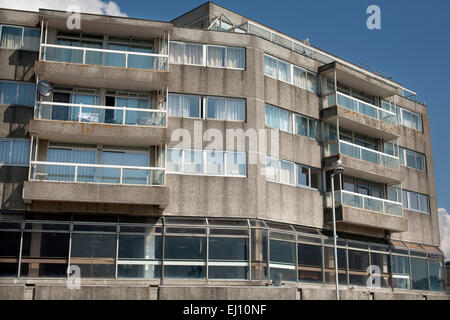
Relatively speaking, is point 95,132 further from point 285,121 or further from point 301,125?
point 301,125

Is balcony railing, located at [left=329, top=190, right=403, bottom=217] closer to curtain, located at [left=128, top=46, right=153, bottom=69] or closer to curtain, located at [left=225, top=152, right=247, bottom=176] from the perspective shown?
curtain, located at [left=225, top=152, right=247, bottom=176]

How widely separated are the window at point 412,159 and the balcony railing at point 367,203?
4639 millimetres

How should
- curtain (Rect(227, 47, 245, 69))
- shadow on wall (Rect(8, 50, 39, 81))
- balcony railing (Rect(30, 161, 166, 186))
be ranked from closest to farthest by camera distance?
balcony railing (Rect(30, 161, 166, 186)), shadow on wall (Rect(8, 50, 39, 81)), curtain (Rect(227, 47, 245, 69))

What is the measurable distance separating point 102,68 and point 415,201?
74.0ft

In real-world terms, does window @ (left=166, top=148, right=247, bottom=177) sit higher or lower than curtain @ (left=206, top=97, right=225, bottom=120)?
lower

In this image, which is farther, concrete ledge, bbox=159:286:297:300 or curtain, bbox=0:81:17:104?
curtain, bbox=0:81:17:104

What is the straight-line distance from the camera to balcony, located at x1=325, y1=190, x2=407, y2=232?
107ft

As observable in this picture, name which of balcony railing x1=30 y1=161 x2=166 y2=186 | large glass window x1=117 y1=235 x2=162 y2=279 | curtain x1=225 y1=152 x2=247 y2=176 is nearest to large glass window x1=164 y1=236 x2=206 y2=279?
large glass window x1=117 y1=235 x2=162 y2=279

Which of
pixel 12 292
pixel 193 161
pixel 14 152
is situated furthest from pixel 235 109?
pixel 12 292

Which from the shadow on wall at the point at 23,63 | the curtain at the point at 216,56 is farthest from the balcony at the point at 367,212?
the shadow on wall at the point at 23,63

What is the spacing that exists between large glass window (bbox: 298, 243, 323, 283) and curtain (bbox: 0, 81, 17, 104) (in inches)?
616

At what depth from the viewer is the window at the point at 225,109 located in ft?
99.2

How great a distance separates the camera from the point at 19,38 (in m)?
29.0

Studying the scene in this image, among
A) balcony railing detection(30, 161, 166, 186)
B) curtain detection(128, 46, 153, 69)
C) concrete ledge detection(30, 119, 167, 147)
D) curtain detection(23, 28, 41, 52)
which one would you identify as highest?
curtain detection(23, 28, 41, 52)
